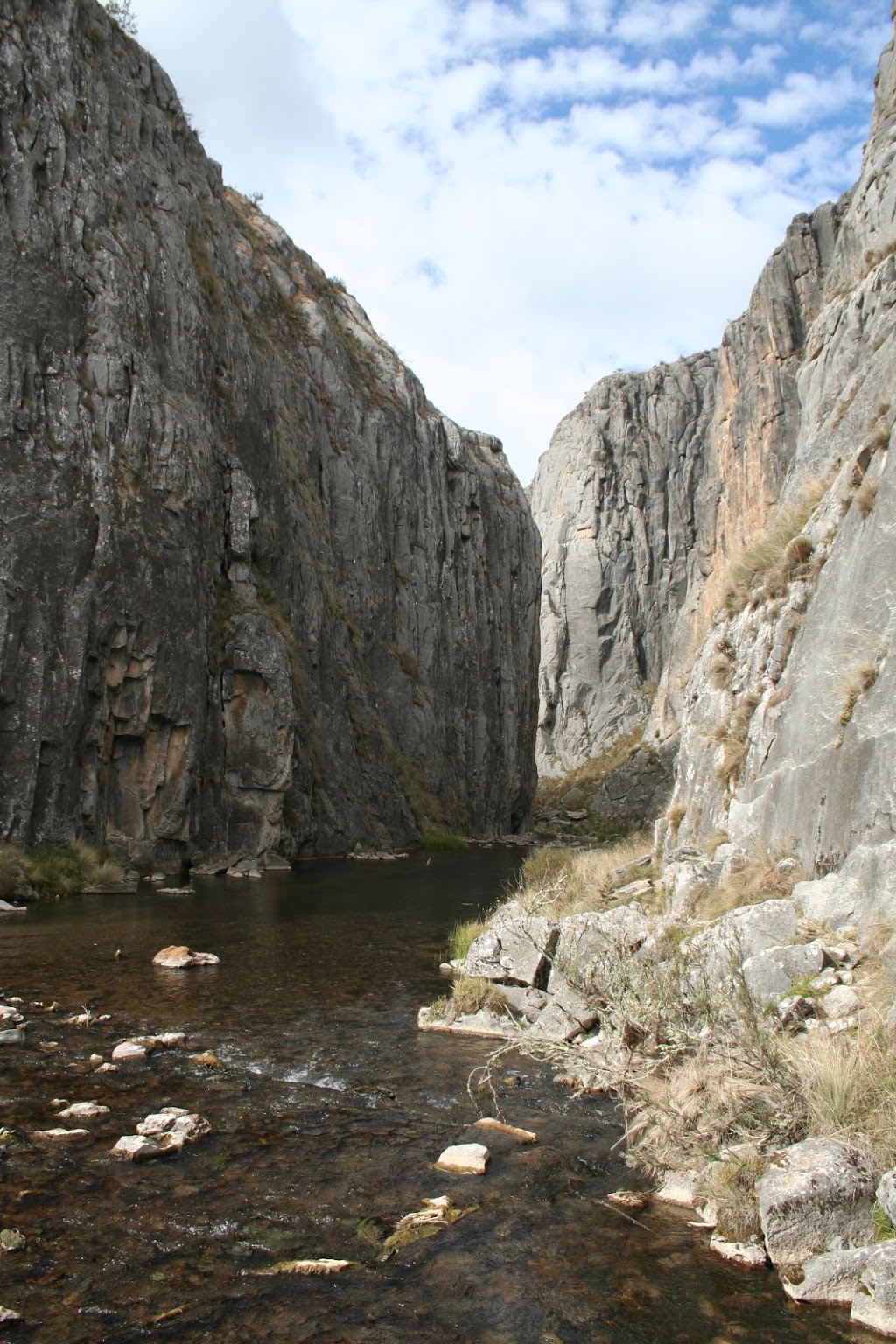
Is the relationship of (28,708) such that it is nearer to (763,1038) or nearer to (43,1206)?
(43,1206)

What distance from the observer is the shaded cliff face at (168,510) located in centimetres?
2809

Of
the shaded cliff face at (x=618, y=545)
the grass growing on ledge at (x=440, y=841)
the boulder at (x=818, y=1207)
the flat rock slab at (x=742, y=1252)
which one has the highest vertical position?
the shaded cliff face at (x=618, y=545)

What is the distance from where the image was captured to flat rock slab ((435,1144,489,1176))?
7.80 meters

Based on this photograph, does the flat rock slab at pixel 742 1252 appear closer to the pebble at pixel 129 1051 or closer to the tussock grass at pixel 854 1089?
the tussock grass at pixel 854 1089

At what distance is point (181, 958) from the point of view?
51.9 feet

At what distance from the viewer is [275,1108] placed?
909cm

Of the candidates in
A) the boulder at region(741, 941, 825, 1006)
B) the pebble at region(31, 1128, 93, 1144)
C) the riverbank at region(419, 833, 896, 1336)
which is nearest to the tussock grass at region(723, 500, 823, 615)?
the riverbank at region(419, 833, 896, 1336)

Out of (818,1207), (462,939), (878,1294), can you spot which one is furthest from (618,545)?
(878,1294)

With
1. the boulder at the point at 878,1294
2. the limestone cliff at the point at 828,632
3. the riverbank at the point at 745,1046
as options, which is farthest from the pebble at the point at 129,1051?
the limestone cliff at the point at 828,632

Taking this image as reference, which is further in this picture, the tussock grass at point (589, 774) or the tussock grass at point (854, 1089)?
the tussock grass at point (589, 774)

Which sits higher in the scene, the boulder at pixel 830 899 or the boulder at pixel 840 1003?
the boulder at pixel 830 899

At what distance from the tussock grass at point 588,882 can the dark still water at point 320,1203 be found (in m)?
4.18

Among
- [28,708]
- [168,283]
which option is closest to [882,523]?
[28,708]

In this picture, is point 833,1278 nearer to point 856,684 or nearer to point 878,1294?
point 878,1294
